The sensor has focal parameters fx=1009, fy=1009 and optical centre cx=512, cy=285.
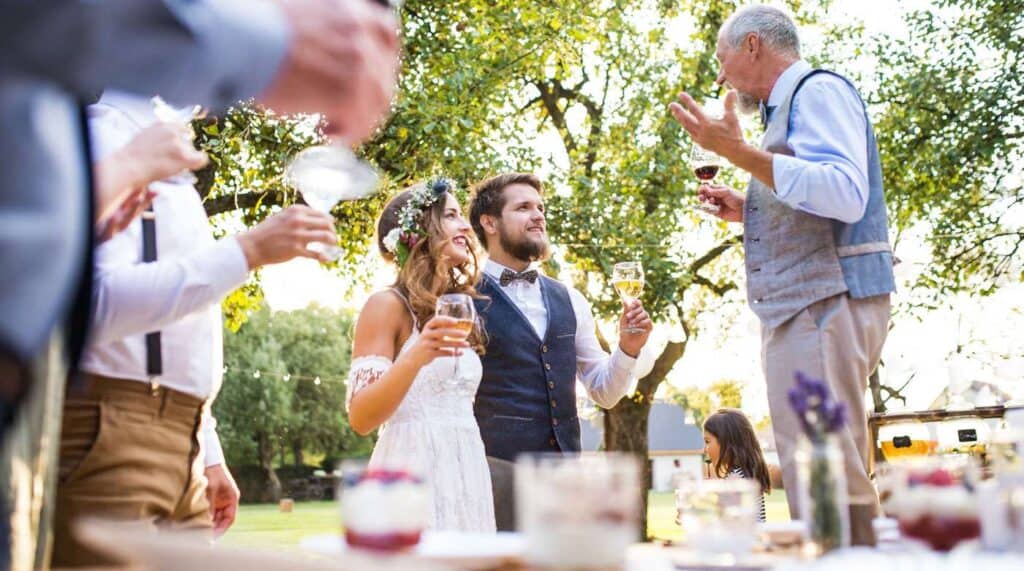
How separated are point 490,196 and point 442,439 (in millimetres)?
1363

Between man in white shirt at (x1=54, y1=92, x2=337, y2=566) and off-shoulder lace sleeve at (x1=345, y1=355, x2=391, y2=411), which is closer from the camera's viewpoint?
man in white shirt at (x1=54, y1=92, x2=337, y2=566)

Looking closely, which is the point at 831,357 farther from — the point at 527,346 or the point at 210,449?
the point at 210,449

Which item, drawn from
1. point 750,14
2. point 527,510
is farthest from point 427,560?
point 750,14

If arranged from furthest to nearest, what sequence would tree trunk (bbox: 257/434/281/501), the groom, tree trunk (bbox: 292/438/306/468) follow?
tree trunk (bbox: 292/438/306/468) < tree trunk (bbox: 257/434/281/501) < the groom

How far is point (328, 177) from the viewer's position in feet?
6.51

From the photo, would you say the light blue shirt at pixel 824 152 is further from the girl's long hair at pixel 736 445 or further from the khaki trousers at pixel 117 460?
the girl's long hair at pixel 736 445

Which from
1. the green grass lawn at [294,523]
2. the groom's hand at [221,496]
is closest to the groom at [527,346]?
the groom's hand at [221,496]

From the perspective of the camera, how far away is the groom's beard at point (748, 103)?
338 centimetres

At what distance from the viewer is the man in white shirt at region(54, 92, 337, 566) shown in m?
1.85

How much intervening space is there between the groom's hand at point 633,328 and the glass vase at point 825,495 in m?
2.09

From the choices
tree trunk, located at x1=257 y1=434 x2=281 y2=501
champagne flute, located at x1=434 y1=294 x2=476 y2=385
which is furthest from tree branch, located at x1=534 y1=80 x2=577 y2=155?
tree trunk, located at x1=257 y1=434 x2=281 y2=501

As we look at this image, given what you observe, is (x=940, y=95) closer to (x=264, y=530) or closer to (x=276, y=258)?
(x=276, y=258)

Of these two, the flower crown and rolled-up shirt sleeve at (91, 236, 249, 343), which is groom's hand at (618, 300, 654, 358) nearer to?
the flower crown

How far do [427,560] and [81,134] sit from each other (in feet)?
2.53
